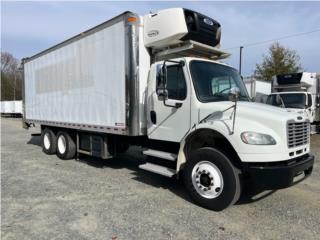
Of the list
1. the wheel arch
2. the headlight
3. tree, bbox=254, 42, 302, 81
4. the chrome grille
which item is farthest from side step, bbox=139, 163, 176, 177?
tree, bbox=254, 42, 302, 81

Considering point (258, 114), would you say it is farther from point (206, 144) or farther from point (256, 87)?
point (256, 87)

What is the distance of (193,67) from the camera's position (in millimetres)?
5359

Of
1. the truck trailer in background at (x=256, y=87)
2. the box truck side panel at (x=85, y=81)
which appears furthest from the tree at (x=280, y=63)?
the box truck side panel at (x=85, y=81)

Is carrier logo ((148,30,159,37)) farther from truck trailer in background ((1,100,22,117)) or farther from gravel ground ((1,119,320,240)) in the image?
truck trailer in background ((1,100,22,117))

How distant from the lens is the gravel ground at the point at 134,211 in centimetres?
403

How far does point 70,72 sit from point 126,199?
4.69 metres

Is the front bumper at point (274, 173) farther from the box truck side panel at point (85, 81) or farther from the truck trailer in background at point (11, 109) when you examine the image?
the truck trailer in background at point (11, 109)

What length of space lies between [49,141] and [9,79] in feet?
210

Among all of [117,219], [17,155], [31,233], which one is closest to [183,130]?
[117,219]

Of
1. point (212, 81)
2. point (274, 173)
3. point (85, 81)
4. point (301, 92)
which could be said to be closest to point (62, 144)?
point (85, 81)

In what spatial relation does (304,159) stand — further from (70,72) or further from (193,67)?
(70,72)

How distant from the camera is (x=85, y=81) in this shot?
25.6 ft

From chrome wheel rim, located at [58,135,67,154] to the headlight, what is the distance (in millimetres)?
6519

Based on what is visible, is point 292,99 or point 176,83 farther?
point 292,99
